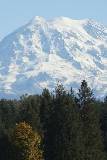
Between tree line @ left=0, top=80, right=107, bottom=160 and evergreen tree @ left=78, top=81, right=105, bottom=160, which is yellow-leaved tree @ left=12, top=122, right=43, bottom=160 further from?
evergreen tree @ left=78, top=81, right=105, bottom=160

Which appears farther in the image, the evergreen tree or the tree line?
the evergreen tree

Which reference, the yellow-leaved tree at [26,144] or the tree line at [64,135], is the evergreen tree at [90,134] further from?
the yellow-leaved tree at [26,144]

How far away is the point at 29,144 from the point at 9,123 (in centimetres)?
3638

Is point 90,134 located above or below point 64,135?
above

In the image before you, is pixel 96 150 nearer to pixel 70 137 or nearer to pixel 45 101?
pixel 70 137

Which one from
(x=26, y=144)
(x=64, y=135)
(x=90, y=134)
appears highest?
(x=90, y=134)

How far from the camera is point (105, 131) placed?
398ft

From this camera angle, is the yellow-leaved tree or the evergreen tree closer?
the yellow-leaved tree

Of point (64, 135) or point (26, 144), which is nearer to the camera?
point (64, 135)

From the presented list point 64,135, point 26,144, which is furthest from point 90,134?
point 26,144

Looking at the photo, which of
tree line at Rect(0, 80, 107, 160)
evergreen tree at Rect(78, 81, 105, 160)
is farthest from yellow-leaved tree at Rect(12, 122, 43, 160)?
Result: evergreen tree at Rect(78, 81, 105, 160)

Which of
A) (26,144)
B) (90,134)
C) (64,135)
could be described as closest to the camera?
(64,135)

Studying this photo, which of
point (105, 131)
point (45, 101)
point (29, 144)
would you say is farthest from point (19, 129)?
point (105, 131)

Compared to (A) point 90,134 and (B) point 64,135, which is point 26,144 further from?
(A) point 90,134
